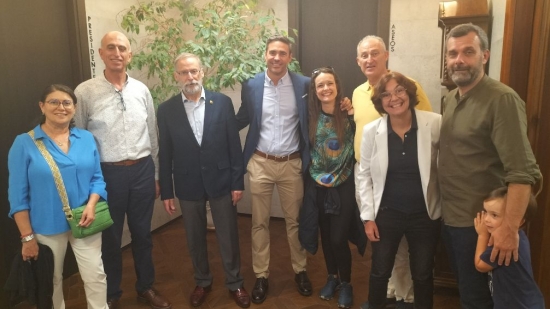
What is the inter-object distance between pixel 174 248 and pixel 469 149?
9.28 feet

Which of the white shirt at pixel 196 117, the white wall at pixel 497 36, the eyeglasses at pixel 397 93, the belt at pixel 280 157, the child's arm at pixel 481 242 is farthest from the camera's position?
the belt at pixel 280 157

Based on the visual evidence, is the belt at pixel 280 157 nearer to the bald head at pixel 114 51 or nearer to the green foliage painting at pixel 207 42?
the green foliage painting at pixel 207 42

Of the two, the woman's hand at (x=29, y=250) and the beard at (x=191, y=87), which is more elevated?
the beard at (x=191, y=87)

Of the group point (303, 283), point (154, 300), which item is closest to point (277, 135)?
point (303, 283)

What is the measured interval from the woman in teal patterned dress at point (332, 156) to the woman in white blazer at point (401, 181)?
1.10 feet

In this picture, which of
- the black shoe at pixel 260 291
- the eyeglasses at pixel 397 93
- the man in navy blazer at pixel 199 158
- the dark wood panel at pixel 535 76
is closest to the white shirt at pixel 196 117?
the man in navy blazer at pixel 199 158

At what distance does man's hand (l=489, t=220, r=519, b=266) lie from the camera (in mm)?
1679

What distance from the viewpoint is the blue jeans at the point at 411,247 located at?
212cm

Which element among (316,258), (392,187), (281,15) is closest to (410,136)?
(392,187)

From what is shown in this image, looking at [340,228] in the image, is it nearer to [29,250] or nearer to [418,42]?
[29,250]

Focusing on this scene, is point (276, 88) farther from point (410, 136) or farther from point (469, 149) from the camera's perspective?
point (469, 149)

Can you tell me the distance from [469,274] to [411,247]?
13.4 inches

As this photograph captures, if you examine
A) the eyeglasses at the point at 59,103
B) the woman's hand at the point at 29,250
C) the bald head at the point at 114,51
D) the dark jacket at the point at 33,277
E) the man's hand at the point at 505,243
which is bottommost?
the dark jacket at the point at 33,277

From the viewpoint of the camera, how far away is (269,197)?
9.39ft
